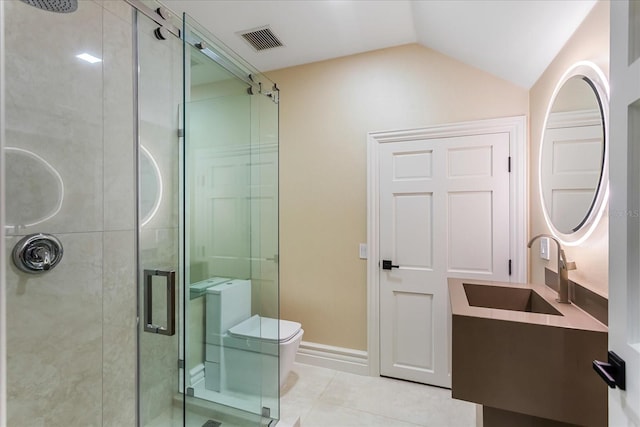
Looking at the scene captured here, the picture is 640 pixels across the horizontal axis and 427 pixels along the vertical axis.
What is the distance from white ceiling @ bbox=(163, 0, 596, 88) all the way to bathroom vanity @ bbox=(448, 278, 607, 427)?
1385 millimetres

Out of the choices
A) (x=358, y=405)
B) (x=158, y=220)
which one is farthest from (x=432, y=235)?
(x=158, y=220)

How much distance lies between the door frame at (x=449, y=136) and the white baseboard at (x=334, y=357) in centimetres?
7

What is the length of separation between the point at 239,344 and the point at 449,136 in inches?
80.3

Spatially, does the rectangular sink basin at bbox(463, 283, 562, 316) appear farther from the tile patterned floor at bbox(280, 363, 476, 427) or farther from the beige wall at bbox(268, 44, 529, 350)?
the beige wall at bbox(268, 44, 529, 350)

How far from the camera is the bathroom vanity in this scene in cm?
109

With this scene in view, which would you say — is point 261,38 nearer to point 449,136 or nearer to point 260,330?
point 449,136

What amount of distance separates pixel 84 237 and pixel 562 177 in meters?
2.29

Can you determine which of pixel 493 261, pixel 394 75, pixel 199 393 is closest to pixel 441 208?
pixel 493 261

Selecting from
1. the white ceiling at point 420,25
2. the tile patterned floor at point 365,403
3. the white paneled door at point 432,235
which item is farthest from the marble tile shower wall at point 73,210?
the white paneled door at point 432,235

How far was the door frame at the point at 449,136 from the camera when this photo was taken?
213 cm

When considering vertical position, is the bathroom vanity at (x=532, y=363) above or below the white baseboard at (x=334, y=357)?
above

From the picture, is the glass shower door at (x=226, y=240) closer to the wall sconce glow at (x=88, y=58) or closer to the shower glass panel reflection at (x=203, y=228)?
the shower glass panel reflection at (x=203, y=228)

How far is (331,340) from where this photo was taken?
2.65 metres

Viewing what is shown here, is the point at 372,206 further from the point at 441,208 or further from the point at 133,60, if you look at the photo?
the point at 133,60
